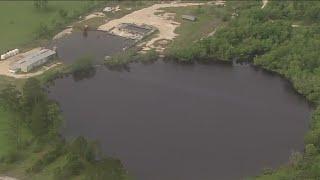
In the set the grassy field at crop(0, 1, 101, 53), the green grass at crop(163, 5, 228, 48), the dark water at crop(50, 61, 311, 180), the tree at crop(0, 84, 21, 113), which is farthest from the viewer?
the green grass at crop(163, 5, 228, 48)

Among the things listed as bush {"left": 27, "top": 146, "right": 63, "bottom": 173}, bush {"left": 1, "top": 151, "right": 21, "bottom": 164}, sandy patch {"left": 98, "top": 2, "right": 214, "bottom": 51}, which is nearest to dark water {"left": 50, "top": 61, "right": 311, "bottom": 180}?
bush {"left": 27, "top": 146, "right": 63, "bottom": 173}

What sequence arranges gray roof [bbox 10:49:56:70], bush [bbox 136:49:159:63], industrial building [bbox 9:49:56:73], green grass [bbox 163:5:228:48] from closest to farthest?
industrial building [bbox 9:49:56:73] → gray roof [bbox 10:49:56:70] → bush [bbox 136:49:159:63] → green grass [bbox 163:5:228:48]

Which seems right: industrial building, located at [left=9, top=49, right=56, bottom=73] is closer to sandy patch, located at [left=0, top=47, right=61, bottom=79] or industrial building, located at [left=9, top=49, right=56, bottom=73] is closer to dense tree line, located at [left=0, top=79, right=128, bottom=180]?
sandy patch, located at [left=0, top=47, right=61, bottom=79]

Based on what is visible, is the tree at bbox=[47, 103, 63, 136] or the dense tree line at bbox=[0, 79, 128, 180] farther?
the tree at bbox=[47, 103, 63, 136]

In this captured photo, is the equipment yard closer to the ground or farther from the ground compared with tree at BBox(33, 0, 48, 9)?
closer to the ground

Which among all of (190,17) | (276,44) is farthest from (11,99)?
(276,44)

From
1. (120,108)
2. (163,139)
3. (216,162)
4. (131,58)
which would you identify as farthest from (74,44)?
(216,162)

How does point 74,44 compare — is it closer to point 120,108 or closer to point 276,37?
point 120,108

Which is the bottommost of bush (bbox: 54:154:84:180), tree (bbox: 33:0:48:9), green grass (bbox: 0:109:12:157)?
bush (bbox: 54:154:84:180)
